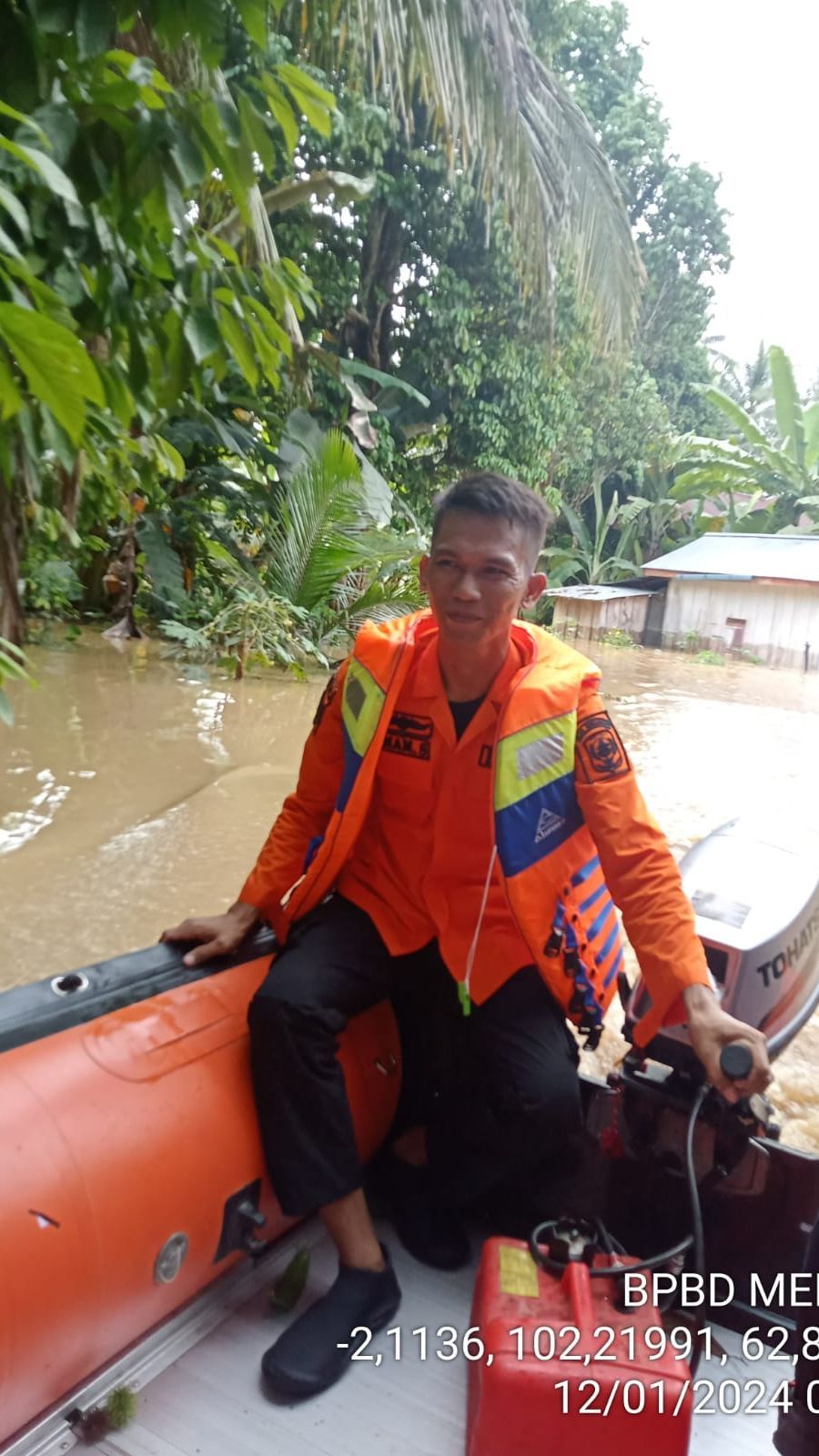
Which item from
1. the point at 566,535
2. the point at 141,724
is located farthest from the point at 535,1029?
the point at 566,535

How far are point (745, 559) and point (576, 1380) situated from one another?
32.6ft

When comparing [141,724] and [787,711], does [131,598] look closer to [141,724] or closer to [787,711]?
[141,724]

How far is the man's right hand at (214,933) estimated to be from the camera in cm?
144

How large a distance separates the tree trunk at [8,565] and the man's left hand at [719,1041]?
1.38 meters

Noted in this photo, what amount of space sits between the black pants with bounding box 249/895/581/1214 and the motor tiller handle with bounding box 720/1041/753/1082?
0.27 m

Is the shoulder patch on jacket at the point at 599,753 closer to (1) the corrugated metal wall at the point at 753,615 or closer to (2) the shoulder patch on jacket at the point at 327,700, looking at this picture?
(2) the shoulder patch on jacket at the point at 327,700

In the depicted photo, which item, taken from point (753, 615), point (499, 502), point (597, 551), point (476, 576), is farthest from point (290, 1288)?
point (597, 551)

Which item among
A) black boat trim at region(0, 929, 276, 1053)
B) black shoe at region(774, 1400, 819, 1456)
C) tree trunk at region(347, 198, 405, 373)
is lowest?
black shoe at region(774, 1400, 819, 1456)

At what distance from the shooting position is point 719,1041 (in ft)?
3.96

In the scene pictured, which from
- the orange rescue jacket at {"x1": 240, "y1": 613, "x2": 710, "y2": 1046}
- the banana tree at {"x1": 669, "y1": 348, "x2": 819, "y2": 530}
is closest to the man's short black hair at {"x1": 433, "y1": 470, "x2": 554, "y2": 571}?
the orange rescue jacket at {"x1": 240, "y1": 613, "x2": 710, "y2": 1046}

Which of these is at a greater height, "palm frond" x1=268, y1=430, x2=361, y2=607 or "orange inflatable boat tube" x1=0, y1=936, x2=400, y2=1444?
"palm frond" x1=268, y1=430, x2=361, y2=607

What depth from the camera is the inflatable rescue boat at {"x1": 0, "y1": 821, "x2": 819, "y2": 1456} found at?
1.02m

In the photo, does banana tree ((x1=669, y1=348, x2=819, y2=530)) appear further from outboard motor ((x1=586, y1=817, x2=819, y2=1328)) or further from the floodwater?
outboard motor ((x1=586, y1=817, x2=819, y2=1328))

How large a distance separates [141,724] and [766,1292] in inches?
167
